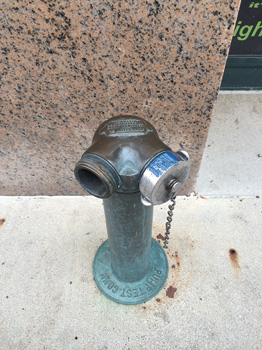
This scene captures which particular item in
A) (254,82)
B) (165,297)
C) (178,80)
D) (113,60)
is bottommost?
(165,297)

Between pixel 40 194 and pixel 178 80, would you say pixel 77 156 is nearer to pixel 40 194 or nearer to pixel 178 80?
pixel 40 194

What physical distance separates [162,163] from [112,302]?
4.32 feet

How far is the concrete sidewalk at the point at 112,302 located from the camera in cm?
179

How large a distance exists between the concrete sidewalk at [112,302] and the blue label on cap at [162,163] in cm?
126

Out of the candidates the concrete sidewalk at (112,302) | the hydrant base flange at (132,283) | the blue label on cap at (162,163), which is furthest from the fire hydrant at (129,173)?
the concrete sidewalk at (112,302)

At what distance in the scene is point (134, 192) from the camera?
4.29ft

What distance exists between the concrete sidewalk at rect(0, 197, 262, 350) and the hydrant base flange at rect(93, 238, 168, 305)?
5 cm

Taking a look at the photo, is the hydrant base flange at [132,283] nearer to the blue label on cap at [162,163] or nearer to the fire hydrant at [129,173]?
the fire hydrant at [129,173]

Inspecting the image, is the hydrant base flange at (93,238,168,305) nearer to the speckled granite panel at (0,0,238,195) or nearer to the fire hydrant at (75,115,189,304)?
the fire hydrant at (75,115,189,304)

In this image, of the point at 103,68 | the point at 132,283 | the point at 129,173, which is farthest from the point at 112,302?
the point at 103,68

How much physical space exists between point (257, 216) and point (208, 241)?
1.82 feet

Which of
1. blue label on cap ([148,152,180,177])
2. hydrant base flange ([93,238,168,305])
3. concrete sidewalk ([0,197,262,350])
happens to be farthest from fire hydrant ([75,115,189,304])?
concrete sidewalk ([0,197,262,350])

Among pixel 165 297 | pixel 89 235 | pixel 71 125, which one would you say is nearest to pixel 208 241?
pixel 165 297

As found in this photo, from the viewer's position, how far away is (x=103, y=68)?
1724 mm
